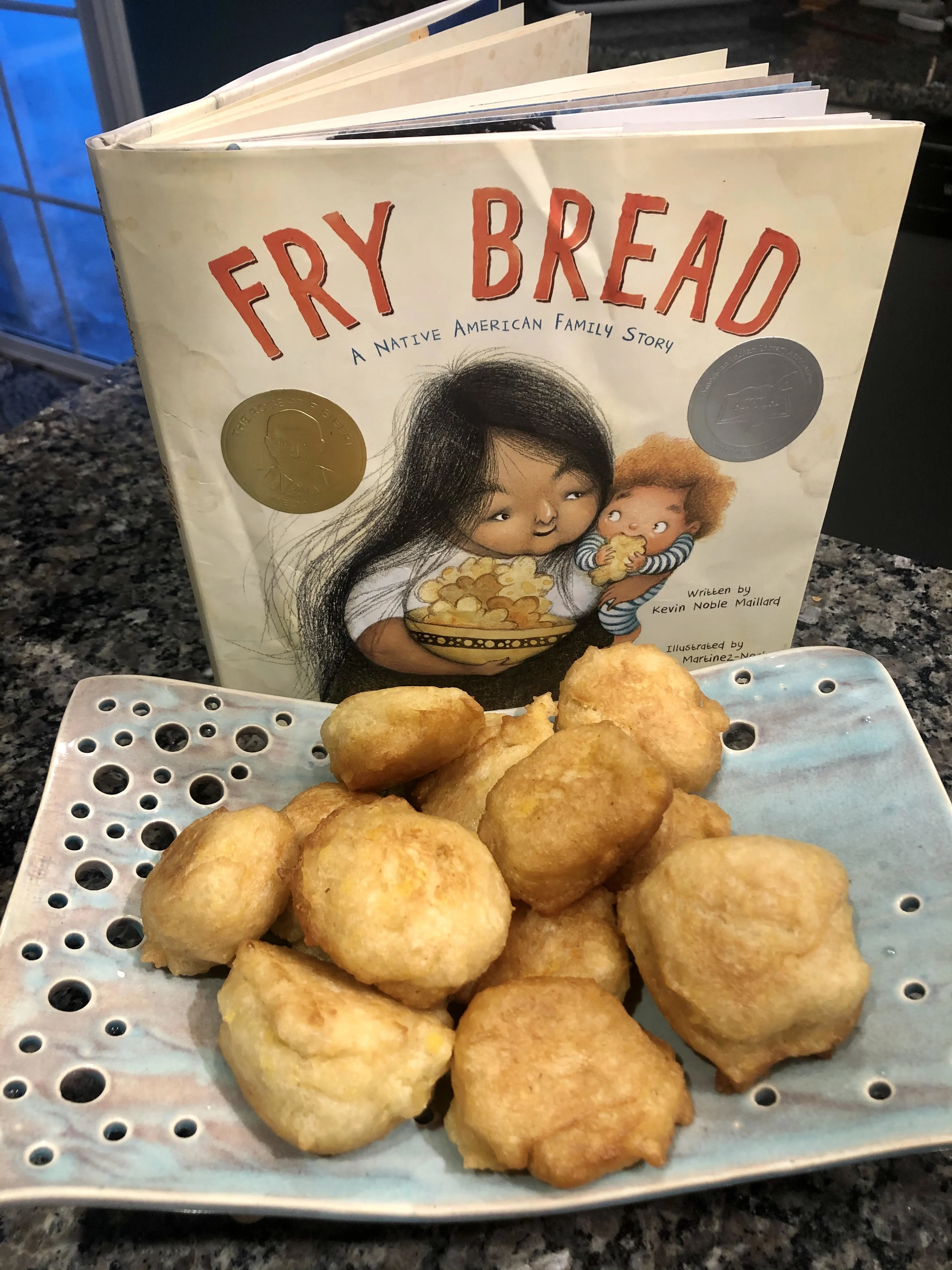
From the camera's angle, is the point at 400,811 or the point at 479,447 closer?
the point at 400,811

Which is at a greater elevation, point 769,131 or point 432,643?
point 769,131

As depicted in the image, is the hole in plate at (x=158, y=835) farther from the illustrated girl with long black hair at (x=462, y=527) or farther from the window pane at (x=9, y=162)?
the window pane at (x=9, y=162)

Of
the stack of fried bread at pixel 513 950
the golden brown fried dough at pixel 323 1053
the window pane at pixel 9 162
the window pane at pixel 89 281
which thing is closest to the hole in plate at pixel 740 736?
the stack of fried bread at pixel 513 950

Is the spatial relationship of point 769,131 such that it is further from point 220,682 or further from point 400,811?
point 220,682

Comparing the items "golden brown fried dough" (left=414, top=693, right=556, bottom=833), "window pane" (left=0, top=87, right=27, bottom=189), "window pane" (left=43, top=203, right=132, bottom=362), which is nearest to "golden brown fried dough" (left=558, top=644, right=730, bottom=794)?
"golden brown fried dough" (left=414, top=693, right=556, bottom=833)

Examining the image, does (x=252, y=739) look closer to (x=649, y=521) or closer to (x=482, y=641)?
(x=482, y=641)

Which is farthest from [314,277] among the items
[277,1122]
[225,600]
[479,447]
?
[277,1122]

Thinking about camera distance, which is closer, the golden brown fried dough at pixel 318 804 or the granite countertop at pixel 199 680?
the granite countertop at pixel 199 680
